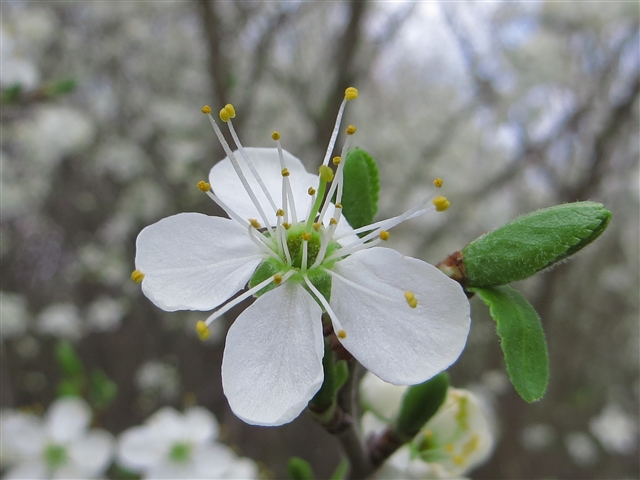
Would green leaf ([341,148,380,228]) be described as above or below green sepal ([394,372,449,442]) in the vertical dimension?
above

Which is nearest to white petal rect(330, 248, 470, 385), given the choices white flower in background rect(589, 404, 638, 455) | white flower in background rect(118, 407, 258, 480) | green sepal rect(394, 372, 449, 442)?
green sepal rect(394, 372, 449, 442)

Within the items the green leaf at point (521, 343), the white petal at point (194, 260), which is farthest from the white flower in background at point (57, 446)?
the green leaf at point (521, 343)

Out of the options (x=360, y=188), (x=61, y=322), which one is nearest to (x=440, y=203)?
(x=360, y=188)

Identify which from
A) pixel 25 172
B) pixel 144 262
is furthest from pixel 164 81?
pixel 144 262

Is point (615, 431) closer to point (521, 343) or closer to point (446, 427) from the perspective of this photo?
point (446, 427)

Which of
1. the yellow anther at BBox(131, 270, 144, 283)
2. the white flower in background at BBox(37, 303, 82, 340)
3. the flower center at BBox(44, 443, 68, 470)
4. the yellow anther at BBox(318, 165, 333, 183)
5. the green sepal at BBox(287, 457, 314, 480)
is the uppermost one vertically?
the yellow anther at BBox(318, 165, 333, 183)

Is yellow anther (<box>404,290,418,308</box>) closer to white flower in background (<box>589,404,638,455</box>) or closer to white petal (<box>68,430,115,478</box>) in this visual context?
white petal (<box>68,430,115,478</box>)

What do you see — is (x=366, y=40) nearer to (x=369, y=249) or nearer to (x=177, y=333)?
(x=177, y=333)
